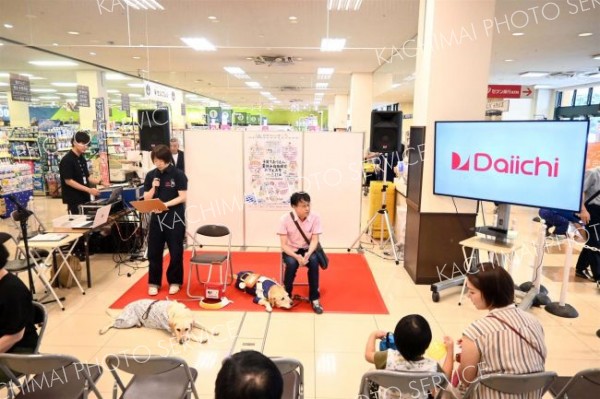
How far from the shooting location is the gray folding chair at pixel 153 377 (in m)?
1.89

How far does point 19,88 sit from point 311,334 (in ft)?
21.6

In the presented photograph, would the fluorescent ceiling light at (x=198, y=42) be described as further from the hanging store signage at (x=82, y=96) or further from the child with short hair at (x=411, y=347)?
the child with short hair at (x=411, y=347)

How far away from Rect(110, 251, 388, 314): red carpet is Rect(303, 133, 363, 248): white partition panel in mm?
444

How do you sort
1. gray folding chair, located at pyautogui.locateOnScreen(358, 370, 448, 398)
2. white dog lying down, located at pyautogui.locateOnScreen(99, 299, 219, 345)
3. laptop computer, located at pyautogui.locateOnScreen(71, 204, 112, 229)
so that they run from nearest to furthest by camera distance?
gray folding chair, located at pyautogui.locateOnScreen(358, 370, 448, 398), white dog lying down, located at pyautogui.locateOnScreen(99, 299, 219, 345), laptop computer, located at pyautogui.locateOnScreen(71, 204, 112, 229)

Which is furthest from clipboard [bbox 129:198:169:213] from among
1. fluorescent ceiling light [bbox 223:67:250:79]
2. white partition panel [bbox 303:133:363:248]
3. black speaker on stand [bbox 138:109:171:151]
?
fluorescent ceiling light [bbox 223:67:250:79]

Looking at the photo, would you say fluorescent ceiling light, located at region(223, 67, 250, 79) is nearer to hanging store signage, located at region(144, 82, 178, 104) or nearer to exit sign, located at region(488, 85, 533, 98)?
hanging store signage, located at region(144, 82, 178, 104)

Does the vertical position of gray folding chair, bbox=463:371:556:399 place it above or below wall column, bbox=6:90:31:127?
below

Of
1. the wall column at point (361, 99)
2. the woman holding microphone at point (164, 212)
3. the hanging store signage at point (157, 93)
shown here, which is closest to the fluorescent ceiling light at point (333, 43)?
the hanging store signage at point (157, 93)

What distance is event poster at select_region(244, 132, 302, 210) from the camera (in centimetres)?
593

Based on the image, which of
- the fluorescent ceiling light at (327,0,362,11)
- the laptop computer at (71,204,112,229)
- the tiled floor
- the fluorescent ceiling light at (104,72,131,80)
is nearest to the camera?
the tiled floor

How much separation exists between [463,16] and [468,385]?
383cm

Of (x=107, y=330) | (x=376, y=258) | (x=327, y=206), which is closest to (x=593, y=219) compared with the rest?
(x=376, y=258)

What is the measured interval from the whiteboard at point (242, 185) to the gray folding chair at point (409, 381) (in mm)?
4299

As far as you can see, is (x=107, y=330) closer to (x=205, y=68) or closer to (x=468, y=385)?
(x=468, y=385)
